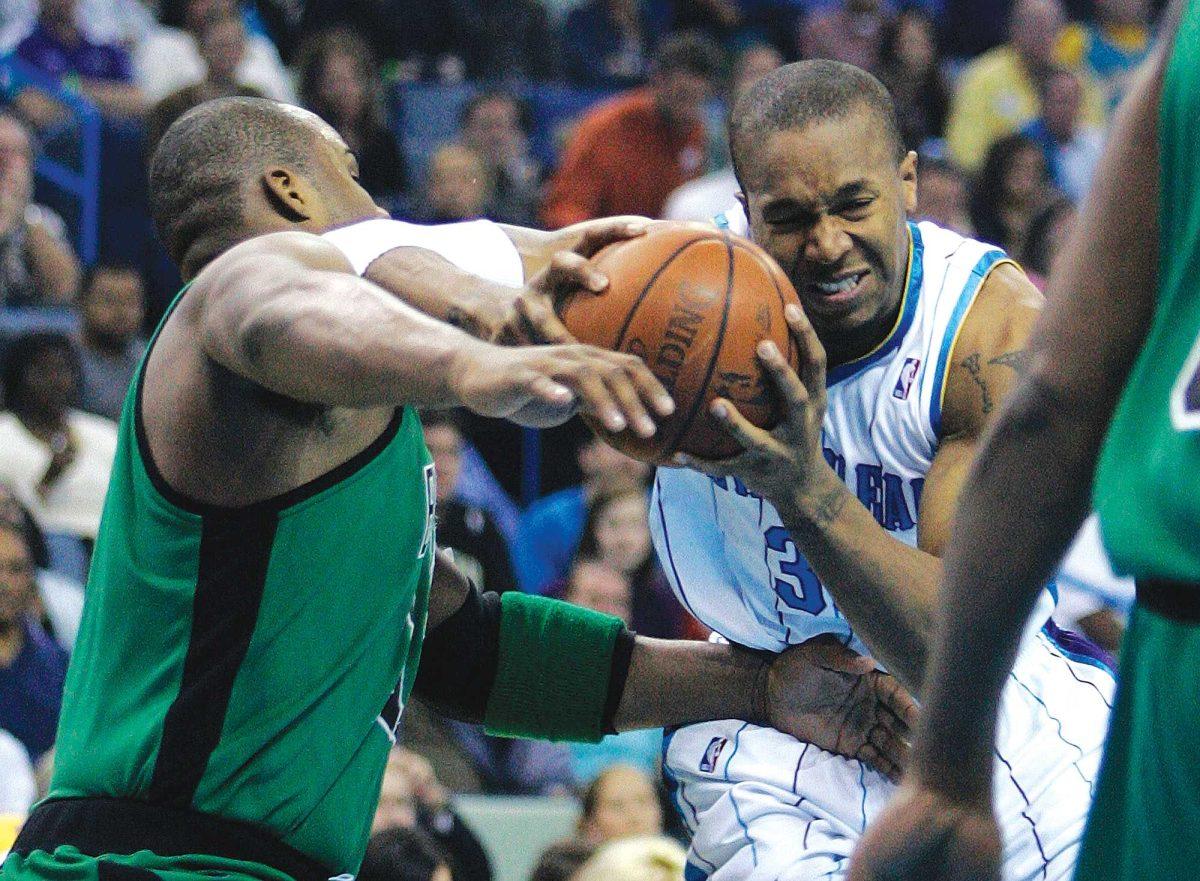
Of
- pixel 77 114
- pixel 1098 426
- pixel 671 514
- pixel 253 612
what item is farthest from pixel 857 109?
pixel 77 114

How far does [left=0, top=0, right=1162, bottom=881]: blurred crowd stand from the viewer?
657cm

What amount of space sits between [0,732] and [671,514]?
2.93m

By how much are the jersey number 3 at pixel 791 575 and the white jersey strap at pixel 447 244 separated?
0.85 metres

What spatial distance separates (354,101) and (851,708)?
22.1 ft

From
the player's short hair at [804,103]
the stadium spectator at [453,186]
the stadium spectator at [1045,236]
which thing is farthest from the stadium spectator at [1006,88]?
the player's short hair at [804,103]

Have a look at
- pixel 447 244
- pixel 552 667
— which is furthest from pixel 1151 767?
pixel 552 667

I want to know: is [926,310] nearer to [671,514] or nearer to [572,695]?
[671,514]

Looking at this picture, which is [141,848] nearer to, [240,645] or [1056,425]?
[240,645]

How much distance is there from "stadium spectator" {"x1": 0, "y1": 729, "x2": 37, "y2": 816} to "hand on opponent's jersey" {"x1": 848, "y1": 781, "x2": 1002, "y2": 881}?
4.41m

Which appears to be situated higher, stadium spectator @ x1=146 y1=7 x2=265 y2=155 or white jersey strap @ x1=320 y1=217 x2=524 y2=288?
white jersey strap @ x1=320 y1=217 x2=524 y2=288

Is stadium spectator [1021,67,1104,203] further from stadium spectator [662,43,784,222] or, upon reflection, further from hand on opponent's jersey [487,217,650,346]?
hand on opponent's jersey [487,217,650,346]

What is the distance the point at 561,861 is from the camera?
5664 mm

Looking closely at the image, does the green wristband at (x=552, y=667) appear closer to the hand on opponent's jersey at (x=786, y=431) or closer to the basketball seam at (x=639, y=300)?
the hand on opponent's jersey at (x=786, y=431)

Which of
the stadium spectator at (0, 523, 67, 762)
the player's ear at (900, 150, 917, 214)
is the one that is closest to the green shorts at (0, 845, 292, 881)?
the player's ear at (900, 150, 917, 214)
